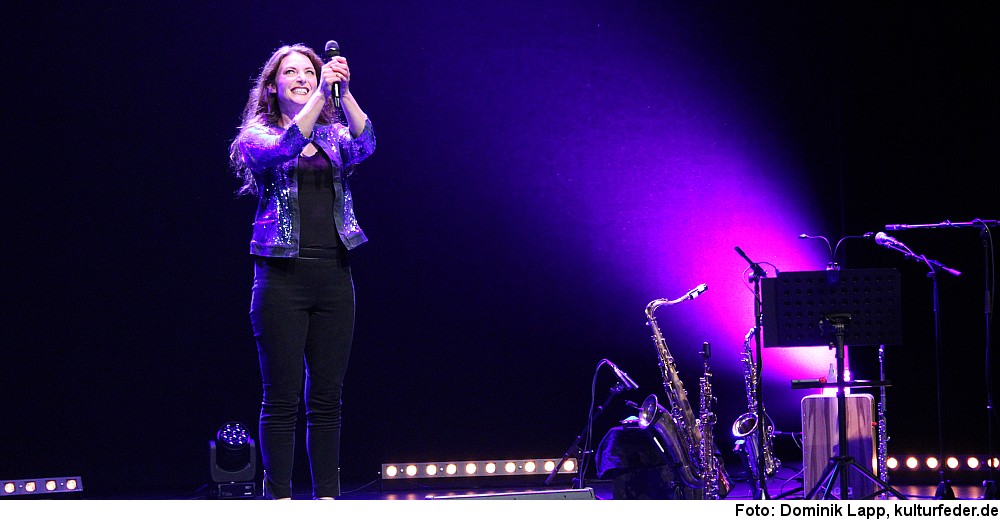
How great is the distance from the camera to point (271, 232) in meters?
3.05

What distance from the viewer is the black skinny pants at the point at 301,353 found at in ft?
9.84

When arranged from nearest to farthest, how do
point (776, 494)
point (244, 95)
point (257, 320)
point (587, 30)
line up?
1. point (257, 320)
2. point (776, 494)
3. point (244, 95)
4. point (587, 30)

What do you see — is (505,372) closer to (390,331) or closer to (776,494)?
(390,331)

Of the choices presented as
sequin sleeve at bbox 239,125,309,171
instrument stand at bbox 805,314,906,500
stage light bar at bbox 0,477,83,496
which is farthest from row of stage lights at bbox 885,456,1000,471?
stage light bar at bbox 0,477,83,496

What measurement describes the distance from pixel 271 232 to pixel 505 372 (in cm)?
269

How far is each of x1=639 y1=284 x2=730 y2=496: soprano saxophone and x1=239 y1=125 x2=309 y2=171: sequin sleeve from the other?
2295mm

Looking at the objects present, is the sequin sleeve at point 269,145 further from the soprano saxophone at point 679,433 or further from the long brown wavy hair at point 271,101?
the soprano saxophone at point 679,433

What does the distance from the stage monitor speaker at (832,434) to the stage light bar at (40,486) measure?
3.67m

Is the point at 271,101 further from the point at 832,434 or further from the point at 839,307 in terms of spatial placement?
the point at 832,434

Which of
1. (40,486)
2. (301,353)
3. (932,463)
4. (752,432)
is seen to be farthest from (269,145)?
(932,463)

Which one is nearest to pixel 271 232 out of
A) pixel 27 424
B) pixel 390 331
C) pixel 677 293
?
pixel 390 331

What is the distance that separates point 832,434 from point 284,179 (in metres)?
2.79

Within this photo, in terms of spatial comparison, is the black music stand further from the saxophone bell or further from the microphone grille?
the microphone grille

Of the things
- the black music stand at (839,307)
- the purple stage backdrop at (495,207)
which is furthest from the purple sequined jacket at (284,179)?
the purple stage backdrop at (495,207)
